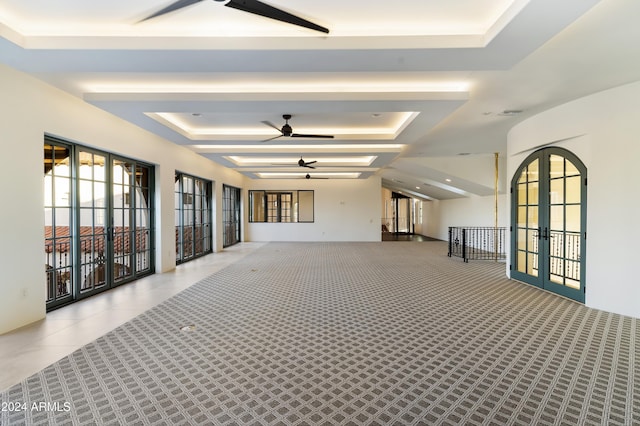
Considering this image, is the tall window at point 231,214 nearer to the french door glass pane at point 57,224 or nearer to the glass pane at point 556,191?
the french door glass pane at point 57,224

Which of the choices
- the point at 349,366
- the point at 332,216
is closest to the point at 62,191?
the point at 349,366

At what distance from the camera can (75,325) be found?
4.16m

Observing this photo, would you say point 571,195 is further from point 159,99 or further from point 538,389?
point 159,99

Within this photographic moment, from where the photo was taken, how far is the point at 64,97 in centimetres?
477

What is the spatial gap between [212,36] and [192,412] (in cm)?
336

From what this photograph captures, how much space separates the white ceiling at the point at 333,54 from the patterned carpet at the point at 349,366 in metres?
3.08

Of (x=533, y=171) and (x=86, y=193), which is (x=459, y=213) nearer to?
(x=533, y=171)

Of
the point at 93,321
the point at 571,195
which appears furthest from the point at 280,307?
the point at 571,195

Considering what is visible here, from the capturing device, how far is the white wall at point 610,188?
454 centimetres

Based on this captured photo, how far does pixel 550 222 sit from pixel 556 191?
57cm

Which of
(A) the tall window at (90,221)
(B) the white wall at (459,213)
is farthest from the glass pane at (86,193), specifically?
(B) the white wall at (459,213)

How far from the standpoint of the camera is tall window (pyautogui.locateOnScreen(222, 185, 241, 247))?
43.0 feet

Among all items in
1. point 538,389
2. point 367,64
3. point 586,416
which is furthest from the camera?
point 367,64

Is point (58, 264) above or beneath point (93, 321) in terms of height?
above
